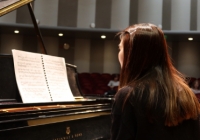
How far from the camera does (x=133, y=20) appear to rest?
10.3 m

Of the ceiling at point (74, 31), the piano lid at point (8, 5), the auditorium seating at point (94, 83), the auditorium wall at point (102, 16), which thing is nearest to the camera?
the piano lid at point (8, 5)

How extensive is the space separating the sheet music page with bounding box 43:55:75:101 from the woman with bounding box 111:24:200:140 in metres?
1.21

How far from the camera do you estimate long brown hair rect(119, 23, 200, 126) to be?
1.11 metres

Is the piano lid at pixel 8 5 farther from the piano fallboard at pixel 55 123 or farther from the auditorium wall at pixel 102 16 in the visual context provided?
the auditorium wall at pixel 102 16

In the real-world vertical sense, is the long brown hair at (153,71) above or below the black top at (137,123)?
above

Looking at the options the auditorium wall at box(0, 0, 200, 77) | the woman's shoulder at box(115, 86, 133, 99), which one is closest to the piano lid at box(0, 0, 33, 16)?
the woman's shoulder at box(115, 86, 133, 99)

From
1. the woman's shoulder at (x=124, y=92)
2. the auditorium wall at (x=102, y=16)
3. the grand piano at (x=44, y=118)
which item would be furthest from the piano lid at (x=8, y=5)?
the auditorium wall at (x=102, y=16)

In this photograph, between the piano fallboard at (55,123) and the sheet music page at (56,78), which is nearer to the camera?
the piano fallboard at (55,123)

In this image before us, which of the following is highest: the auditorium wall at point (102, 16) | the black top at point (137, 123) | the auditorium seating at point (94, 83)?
the auditorium wall at point (102, 16)

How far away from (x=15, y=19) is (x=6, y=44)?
1390 millimetres

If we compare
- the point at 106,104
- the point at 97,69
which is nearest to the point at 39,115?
the point at 106,104

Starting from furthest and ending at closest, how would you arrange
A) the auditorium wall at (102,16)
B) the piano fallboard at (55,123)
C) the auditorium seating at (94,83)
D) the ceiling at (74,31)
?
the auditorium wall at (102,16)
the auditorium seating at (94,83)
the ceiling at (74,31)
the piano fallboard at (55,123)

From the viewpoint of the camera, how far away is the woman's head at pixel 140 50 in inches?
45.9

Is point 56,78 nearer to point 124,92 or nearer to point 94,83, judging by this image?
point 124,92
